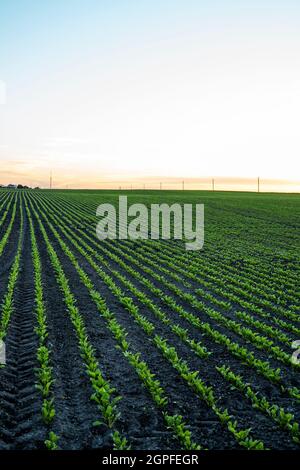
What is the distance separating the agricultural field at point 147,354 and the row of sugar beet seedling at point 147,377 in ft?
0.09

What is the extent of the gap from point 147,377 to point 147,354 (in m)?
1.40

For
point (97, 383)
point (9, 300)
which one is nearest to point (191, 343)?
point (97, 383)

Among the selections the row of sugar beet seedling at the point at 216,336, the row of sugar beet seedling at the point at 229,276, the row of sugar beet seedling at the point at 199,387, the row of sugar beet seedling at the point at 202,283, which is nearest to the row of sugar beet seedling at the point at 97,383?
the row of sugar beet seedling at the point at 199,387

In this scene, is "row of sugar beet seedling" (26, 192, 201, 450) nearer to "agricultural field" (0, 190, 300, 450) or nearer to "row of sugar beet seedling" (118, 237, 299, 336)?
"agricultural field" (0, 190, 300, 450)

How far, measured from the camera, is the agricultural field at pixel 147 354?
6.35 metres

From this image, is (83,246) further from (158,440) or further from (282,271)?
(158,440)

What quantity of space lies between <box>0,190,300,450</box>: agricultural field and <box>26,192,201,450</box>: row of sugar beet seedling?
0.09ft

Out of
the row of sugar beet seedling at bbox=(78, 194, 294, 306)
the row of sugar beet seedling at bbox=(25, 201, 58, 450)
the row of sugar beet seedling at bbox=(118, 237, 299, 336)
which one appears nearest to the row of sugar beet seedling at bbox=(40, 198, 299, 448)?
the row of sugar beet seedling at bbox=(118, 237, 299, 336)

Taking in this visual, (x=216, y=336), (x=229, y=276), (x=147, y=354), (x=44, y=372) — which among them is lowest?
(x=147, y=354)

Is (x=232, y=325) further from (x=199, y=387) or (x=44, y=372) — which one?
(x=44, y=372)

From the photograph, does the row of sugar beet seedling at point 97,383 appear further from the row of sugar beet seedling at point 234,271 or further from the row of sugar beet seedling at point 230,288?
the row of sugar beet seedling at point 234,271

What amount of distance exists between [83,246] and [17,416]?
17424 millimetres

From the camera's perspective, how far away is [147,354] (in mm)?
9148
